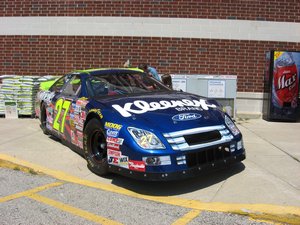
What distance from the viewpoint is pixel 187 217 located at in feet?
13.2

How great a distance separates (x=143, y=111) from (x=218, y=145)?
105 centimetres

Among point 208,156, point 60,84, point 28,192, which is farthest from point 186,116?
point 60,84

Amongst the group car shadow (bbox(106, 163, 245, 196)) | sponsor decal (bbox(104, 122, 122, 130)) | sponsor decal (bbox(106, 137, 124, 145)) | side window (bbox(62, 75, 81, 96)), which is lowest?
car shadow (bbox(106, 163, 245, 196))

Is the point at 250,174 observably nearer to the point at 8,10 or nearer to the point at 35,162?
the point at 35,162

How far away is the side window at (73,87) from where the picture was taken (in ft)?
20.5

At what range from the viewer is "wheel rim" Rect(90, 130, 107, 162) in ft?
17.3

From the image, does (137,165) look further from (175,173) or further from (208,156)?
(208,156)

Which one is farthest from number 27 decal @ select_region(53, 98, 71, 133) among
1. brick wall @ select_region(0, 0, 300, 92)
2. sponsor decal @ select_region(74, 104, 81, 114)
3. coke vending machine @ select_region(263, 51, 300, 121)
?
coke vending machine @ select_region(263, 51, 300, 121)

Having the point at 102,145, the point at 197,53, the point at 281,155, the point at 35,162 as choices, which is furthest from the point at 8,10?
the point at 281,155

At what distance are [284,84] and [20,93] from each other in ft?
23.2

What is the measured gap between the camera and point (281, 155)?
6.46 metres

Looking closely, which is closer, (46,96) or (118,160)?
(118,160)

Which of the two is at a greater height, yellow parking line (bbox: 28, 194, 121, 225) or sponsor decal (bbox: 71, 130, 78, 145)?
sponsor decal (bbox: 71, 130, 78, 145)

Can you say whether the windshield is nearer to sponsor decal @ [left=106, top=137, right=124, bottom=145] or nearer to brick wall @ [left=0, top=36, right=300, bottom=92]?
sponsor decal @ [left=106, top=137, right=124, bottom=145]
